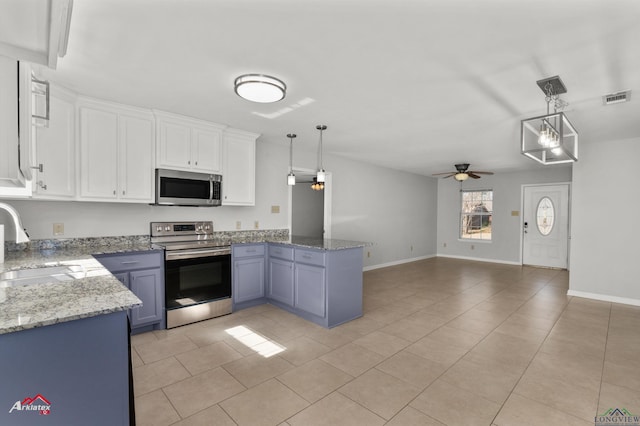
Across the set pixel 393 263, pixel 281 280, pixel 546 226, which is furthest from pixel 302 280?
pixel 546 226

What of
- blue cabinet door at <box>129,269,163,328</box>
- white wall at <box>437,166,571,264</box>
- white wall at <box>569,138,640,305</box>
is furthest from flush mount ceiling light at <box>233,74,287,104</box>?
white wall at <box>437,166,571,264</box>

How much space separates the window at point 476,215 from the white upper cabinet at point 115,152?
7794mm

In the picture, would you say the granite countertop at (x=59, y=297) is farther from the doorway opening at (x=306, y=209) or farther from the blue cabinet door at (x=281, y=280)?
the doorway opening at (x=306, y=209)

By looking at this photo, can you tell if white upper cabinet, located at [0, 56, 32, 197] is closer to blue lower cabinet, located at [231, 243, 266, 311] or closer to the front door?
blue lower cabinet, located at [231, 243, 266, 311]

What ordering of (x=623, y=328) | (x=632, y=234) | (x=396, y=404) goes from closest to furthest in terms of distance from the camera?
1. (x=396, y=404)
2. (x=623, y=328)
3. (x=632, y=234)

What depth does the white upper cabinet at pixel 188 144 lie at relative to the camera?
11.2 feet

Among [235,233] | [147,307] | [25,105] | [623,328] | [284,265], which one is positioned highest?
[25,105]

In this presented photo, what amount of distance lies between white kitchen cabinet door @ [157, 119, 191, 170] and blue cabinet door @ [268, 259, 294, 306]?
1.62 meters

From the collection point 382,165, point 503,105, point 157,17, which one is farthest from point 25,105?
point 382,165

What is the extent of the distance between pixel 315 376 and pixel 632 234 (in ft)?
16.4

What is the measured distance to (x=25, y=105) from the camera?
120 centimetres

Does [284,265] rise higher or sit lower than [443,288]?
higher

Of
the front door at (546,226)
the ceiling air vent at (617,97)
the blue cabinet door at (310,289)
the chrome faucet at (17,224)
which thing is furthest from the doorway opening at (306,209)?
the chrome faucet at (17,224)

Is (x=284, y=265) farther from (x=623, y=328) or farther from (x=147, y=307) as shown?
(x=623, y=328)
